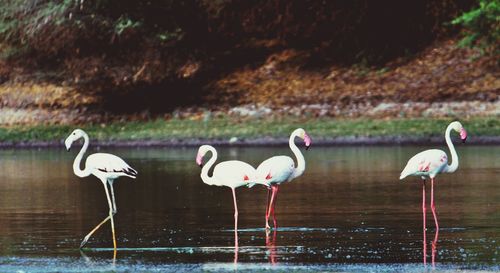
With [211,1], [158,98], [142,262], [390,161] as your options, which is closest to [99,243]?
[142,262]

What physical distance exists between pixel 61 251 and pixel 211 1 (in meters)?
28.5

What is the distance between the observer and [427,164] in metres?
17.1

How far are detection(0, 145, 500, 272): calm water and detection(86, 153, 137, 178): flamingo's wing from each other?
2.47 ft

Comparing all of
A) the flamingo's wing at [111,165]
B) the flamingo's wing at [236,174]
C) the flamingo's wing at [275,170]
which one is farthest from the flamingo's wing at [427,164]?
the flamingo's wing at [111,165]

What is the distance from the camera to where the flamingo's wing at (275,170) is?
56.5 feet

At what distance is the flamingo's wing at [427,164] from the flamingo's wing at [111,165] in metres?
3.38

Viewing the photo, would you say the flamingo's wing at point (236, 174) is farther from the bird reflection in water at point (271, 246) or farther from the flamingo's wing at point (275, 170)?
→ the bird reflection in water at point (271, 246)

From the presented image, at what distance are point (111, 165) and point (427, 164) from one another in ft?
12.6

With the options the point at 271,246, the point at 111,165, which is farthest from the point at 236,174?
the point at 271,246

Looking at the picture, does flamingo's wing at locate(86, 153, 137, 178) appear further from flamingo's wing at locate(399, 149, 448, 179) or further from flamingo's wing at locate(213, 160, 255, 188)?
flamingo's wing at locate(399, 149, 448, 179)

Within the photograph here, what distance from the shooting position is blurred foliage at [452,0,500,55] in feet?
125

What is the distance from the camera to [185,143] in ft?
114

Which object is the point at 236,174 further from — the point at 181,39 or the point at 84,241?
the point at 181,39

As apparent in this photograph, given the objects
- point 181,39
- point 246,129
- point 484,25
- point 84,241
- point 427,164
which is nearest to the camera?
point 84,241
